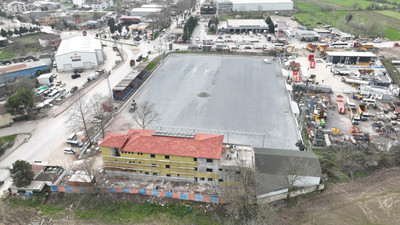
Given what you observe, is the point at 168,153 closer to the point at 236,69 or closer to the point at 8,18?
the point at 236,69

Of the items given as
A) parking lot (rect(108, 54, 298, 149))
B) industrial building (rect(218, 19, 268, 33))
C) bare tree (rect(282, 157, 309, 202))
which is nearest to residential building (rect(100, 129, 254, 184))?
bare tree (rect(282, 157, 309, 202))

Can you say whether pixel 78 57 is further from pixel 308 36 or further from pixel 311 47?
pixel 308 36

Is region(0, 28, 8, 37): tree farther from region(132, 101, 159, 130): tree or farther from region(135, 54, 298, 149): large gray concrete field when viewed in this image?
region(132, 101, 159, 130): tree

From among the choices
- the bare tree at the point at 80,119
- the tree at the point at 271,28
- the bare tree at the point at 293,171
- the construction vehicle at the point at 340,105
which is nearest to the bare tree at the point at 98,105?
the bare tree at the point at 80,119

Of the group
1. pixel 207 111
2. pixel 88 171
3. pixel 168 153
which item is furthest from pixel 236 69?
pixel 88 171

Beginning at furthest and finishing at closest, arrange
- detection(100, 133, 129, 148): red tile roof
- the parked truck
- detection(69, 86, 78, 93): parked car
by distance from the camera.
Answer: detection(69, 86, 78, 93): parked car < the parked truck < detection(100, 133, 129, 148): red tile roof
